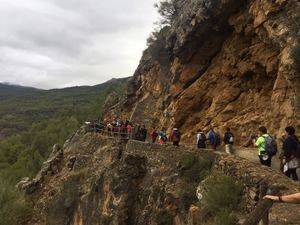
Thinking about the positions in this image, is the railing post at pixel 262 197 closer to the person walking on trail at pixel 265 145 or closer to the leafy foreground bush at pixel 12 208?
the person walking on trail at pixel 265 145

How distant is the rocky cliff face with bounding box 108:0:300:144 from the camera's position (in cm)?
2035

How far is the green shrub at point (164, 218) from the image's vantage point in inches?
741

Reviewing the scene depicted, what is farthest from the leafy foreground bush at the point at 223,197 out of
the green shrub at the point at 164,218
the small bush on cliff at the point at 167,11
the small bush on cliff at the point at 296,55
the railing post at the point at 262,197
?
the small bush on cliff at the point at 167,11

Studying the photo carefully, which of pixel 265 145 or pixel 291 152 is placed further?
pixel 265 145

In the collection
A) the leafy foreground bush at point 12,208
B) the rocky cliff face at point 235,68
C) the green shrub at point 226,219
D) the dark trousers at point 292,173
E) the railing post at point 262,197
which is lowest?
the leafy foreground bush at point 12,208

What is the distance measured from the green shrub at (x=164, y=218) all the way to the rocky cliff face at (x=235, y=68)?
632cm

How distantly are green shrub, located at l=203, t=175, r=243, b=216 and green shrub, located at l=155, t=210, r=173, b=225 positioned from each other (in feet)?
14.9

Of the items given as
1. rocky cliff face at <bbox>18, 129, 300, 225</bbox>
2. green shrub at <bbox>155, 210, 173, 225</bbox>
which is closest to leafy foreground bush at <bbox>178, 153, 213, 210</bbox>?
rocky cliff face at <bbox>18, 129, 300, 225</bbox>

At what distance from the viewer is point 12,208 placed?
102 ft

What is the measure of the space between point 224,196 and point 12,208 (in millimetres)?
21305

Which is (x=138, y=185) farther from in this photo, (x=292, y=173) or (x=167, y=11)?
(x=167, y=11)

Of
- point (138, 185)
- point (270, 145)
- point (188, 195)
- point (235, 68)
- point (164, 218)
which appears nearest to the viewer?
point (270, 145)

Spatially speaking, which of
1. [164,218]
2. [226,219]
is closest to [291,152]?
[226,219]

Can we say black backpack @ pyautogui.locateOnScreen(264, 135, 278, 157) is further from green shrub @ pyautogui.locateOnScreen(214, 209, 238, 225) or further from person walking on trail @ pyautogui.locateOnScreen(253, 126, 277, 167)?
green shrub @ pyautogui.locateOnScreen(214, 209, 238, 225)
